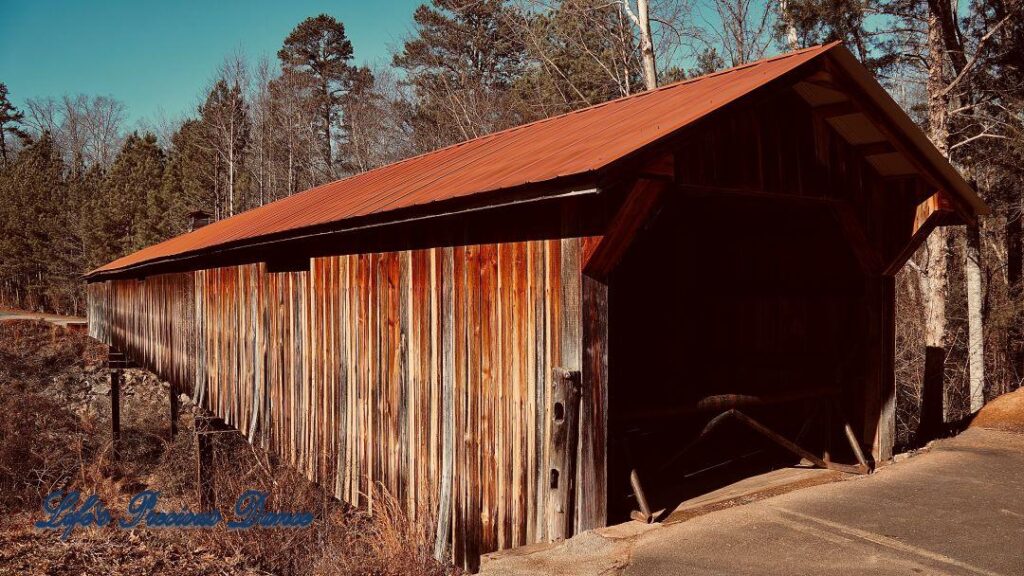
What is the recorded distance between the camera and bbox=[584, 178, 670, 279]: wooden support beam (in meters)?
4.38

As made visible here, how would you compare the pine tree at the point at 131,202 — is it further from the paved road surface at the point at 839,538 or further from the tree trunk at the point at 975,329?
the paved road surface at the point at 839,538

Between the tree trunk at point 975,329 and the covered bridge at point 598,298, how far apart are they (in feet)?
22.9

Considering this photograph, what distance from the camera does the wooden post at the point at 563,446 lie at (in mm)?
4566

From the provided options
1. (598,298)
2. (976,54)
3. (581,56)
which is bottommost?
(598,298)

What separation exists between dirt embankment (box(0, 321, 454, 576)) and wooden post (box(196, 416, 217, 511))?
25cm

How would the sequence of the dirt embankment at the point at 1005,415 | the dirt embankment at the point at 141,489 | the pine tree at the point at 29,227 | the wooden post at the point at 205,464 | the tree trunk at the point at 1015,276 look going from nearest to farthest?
the dirt embankment at the point at 141,489 < the dirt embankment at the point at 1005,415 < the wooden post at the point at 205,464 < the tree trunk at the point at 1015,276 < the pine tree at the point at 29,227

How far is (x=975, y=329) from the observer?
43.5 ft

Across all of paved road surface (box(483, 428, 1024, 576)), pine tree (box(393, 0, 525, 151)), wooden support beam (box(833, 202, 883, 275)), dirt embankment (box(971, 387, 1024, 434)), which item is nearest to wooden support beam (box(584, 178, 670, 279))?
paved road surface (box(483, 428, 1024, 576))

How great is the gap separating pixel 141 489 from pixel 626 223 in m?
13.1

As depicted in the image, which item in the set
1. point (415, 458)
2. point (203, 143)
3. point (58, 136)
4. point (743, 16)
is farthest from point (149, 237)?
point (415, 458)

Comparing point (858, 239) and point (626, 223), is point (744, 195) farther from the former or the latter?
point (858, 239)

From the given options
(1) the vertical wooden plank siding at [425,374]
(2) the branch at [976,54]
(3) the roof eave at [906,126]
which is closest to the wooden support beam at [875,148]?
(3) the roof eave at [906,126]

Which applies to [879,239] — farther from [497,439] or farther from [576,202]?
[497,439]

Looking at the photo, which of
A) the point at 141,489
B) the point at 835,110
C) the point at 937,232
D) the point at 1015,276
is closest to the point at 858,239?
the point at 835,110
